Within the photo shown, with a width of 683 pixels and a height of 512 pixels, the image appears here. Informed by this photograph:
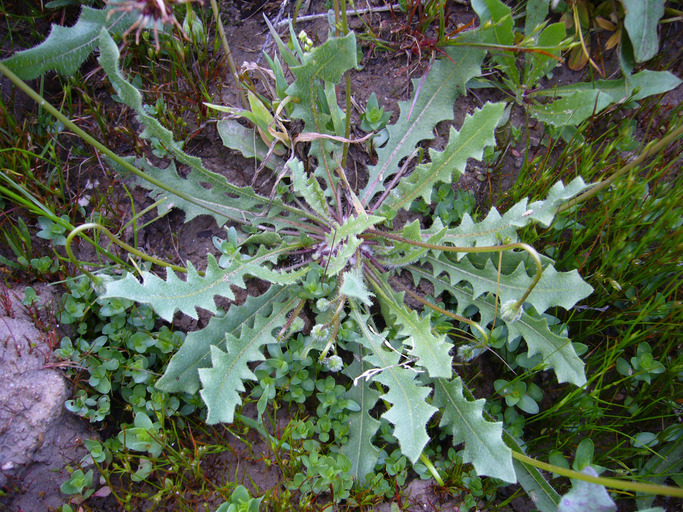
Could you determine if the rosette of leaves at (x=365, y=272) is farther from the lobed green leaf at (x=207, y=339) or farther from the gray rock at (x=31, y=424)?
the gray rock at (x=31, y=424)

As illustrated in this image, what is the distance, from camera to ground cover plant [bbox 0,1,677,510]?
68.1 inches

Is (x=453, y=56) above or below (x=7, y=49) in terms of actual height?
above

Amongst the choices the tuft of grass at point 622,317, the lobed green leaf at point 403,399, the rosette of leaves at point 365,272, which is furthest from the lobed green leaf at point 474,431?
the tuft of grass at point 622,317

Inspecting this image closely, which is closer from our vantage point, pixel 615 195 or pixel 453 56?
pixel 615 195

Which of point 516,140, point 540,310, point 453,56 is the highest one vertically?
point 453,56

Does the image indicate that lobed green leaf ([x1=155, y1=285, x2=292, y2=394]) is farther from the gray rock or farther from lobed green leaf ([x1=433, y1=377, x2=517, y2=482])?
lobed green leaf ([x1=433, y1=377, x2=517, y2=482])

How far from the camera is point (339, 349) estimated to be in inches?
83.7

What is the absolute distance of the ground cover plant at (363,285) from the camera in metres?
1.73

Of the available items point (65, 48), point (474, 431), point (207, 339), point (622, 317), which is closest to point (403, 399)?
point (474, 431)

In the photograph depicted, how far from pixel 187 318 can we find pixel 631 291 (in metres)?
1.94

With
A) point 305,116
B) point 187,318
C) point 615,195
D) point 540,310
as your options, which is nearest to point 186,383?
point 187,318

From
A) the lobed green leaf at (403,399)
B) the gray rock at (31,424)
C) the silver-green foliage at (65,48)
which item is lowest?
the gray rock at (31,424)

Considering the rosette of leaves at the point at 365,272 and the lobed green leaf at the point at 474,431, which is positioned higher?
the rosette of leaves at the point at 365,272

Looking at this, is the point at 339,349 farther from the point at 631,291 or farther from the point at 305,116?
the point at 631,291
